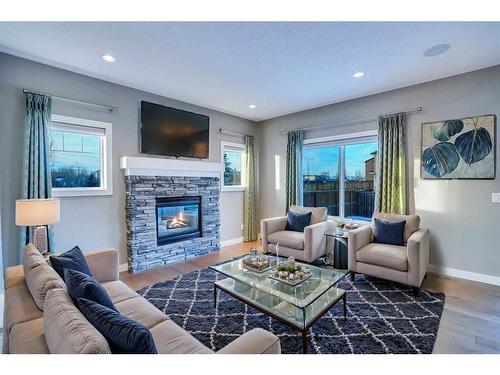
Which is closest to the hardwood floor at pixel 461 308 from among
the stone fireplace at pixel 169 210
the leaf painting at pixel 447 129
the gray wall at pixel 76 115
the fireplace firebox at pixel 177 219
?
the stone fireplace at pixel 169 210

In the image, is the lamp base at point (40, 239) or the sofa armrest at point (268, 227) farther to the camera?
the sofa armrest at point (268, 227)

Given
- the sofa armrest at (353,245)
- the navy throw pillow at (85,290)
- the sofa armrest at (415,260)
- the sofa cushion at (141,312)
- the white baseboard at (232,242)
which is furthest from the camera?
the white baseboard at (232,242)

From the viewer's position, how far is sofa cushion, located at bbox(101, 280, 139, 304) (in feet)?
6.28

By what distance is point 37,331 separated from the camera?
1261 mm

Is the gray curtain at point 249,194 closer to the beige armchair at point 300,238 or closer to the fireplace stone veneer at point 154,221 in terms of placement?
the fireplace stone veneer at point 154,221

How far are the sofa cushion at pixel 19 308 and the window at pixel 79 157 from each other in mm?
1780

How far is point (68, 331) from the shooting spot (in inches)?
36.9

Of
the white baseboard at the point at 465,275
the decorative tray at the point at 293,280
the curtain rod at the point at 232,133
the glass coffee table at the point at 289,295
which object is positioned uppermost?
the curtain rod at the point at 232,133

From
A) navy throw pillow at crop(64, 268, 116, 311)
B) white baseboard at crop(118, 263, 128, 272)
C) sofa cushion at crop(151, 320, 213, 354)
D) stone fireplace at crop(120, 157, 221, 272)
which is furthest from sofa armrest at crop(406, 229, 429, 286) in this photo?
white baseboard at crop(118, 263, 128, 272)

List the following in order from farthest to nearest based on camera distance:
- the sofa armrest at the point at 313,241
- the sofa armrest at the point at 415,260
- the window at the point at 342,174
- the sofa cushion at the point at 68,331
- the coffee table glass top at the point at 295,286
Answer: the window at the point at 342,174 → the sofa armrest at the point at 313,241 → the sofa armrest at the point at 415,260 → the coffee table glass top at the point at 295,286 → the sofa cushion at the point at 68,331

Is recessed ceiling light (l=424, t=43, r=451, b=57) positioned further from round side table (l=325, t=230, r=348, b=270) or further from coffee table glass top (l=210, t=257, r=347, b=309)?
coffee table glass top (l=210, t=257, r=347, b=309)

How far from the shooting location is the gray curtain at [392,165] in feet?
12.2

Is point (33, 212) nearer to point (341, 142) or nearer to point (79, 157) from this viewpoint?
point (79, 157)
